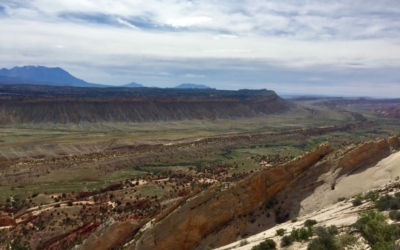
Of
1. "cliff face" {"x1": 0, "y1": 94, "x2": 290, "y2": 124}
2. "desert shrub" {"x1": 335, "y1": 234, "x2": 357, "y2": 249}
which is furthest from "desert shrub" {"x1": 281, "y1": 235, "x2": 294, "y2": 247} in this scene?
"cliff face" {"x1": 0, "y1": 94, "x2": 290, "y2": 124}

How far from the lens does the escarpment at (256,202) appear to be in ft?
67.4

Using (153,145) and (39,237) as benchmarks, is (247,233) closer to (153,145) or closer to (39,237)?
(39,237)

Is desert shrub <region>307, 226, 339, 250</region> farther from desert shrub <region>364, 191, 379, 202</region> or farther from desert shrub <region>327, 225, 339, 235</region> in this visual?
desert shrub <region>364, 191, 379, 202</region>

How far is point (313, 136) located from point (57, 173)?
256ft

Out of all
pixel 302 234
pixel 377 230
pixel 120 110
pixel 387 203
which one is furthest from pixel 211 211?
pixel 120 110

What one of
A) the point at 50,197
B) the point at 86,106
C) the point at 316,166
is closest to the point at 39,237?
the point at 50,197

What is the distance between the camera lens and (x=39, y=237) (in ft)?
95.2

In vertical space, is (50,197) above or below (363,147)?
below

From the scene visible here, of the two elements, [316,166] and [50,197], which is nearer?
[316,166]

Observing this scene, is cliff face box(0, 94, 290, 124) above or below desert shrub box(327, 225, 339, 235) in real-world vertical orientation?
below

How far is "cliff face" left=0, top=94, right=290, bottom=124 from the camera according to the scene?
126375 millimetres

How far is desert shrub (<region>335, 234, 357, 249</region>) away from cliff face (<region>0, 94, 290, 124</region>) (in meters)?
126

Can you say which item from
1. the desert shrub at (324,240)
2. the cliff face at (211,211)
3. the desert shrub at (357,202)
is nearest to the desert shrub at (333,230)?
the desert shrub at (324,240)

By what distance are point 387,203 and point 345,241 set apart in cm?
464
